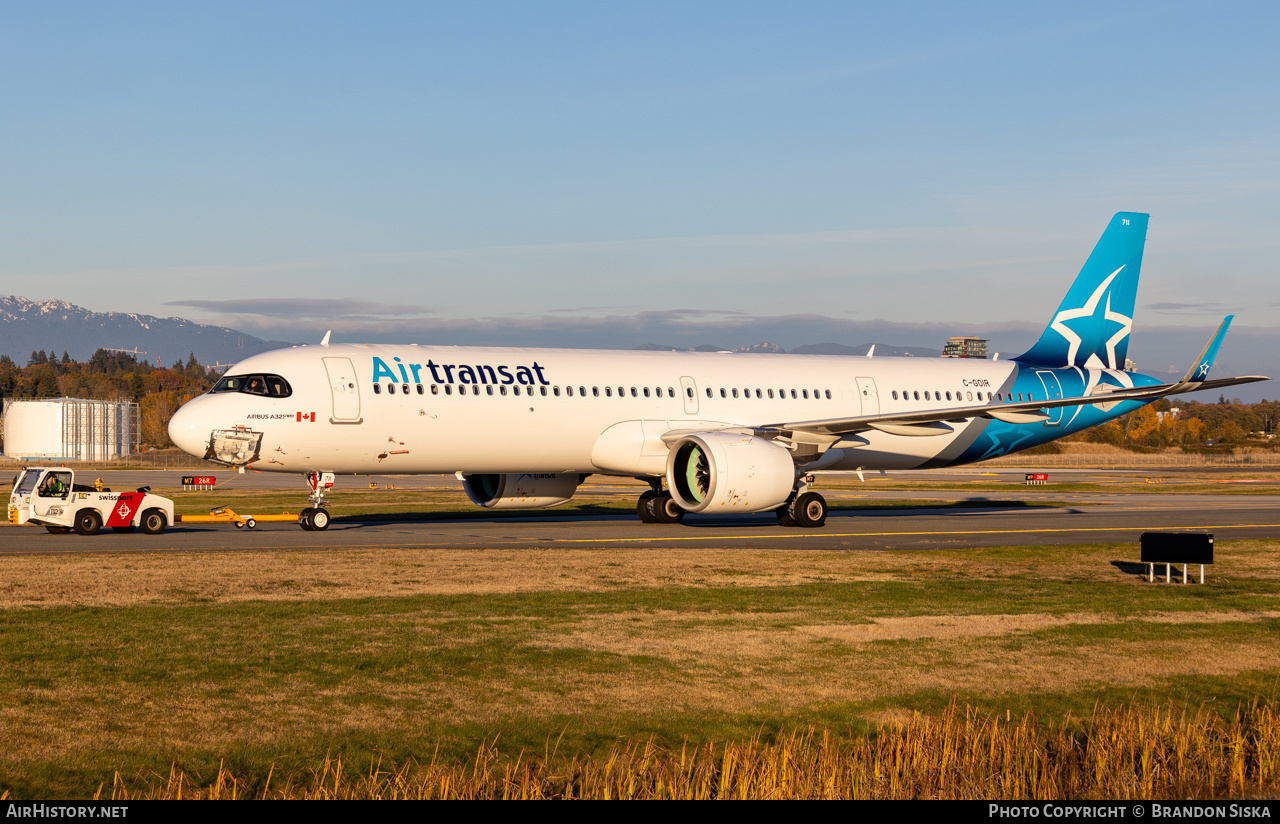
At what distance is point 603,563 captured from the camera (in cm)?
2294

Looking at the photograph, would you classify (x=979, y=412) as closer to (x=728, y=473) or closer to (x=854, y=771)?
(x=728, y=473)

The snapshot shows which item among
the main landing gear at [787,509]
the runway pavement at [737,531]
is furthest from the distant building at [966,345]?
the main landing gear at [787,509]

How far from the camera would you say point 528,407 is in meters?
31.8

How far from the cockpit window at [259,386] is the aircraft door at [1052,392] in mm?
24770

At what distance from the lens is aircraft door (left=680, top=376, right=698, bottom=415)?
3434cm

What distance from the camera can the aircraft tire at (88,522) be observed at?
2929cm

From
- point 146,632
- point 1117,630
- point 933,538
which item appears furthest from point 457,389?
point 1117,630

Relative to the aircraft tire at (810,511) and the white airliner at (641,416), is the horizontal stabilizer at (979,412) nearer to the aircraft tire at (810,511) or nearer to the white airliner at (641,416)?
the white airliner at (641,416)

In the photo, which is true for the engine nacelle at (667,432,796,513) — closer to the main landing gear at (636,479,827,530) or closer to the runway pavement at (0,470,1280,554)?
the runway pavement at (0,470,1280,554)

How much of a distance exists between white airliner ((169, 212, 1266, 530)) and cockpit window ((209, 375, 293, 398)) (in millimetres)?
42

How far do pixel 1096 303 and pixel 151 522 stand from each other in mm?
31871

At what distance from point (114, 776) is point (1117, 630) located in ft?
42.4

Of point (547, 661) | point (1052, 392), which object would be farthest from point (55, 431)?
point (547, 661)
